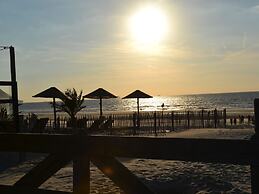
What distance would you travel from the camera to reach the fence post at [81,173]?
123 inches

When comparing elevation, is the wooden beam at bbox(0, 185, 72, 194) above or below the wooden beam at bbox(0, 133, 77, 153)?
below

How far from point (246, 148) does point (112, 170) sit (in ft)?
3.11

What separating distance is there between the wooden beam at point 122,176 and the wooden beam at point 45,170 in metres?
0.30

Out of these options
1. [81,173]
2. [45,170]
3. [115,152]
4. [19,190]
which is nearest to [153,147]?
[115,152]

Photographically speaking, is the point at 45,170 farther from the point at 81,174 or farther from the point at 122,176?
the point at 122,176

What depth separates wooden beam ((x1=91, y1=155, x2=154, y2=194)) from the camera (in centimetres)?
292

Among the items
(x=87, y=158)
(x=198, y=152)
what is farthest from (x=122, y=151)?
(x=198, y=152)

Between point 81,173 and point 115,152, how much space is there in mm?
364

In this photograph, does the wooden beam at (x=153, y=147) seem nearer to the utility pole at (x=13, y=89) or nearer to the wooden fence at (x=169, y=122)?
the utility pole at (x=13, y=89)

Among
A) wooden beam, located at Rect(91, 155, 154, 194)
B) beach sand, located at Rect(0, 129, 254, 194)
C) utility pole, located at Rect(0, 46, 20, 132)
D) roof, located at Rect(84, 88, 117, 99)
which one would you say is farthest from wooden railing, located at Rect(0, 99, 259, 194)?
roof, located at Rect(84, 88, 117, 99)

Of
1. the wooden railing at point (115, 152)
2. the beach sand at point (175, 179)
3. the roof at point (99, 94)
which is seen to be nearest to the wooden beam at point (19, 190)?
the wooden railing at point (115, 152)

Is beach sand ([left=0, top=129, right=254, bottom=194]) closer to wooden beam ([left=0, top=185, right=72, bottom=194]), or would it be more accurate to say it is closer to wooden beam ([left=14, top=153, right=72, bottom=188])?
wooden beam ([left=0, top=185, right=72, bottom=194])

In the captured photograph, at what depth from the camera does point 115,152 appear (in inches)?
116

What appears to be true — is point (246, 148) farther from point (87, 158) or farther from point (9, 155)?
point (9, 155)
